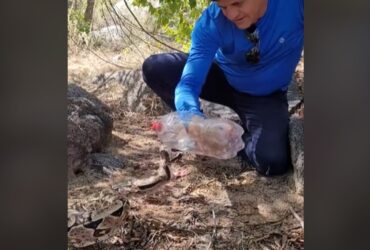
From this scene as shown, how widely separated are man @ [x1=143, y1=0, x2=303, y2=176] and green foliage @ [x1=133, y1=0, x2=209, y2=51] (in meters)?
0.03

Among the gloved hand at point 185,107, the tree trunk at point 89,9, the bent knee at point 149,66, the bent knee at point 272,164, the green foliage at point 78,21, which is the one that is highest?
the tree trunk at point 89,9

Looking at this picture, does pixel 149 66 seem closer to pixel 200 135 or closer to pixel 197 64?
pixel 197 64

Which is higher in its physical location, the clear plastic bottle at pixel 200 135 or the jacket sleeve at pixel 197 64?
the jacket sleeve at pixel 197 64

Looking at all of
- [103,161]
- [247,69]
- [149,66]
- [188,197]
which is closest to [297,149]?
[247,69]

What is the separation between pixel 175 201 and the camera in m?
2.46

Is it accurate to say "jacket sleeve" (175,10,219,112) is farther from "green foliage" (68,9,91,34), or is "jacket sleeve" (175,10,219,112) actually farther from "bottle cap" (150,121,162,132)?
"green foliage" (68,9,91,34)

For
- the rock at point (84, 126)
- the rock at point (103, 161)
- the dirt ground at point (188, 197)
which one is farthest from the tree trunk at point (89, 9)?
the rock at point (103, 161)

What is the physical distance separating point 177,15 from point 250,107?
0.50m

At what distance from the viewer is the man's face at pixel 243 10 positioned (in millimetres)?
2465

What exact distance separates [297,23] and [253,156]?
0.59 m

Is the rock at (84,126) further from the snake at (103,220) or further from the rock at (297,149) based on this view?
the rock at (297,149)
